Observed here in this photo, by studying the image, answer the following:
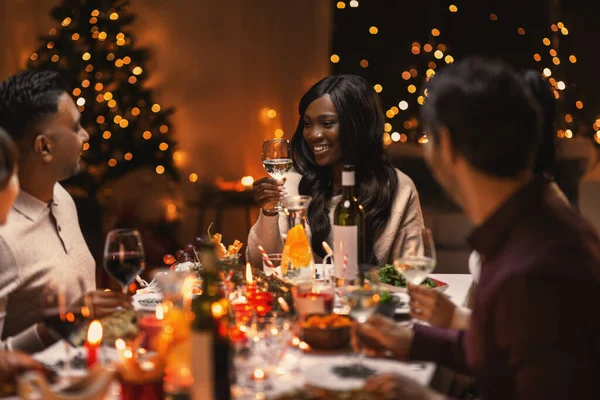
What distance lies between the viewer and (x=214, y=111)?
299 inches

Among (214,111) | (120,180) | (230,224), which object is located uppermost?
(214,111)

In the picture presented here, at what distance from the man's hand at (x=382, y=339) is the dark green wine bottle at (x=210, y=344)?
1.48ft

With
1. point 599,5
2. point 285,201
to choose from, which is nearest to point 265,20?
point 599,5

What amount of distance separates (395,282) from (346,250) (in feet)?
0.81

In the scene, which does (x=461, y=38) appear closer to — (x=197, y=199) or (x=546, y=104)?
(x=197, y=199)

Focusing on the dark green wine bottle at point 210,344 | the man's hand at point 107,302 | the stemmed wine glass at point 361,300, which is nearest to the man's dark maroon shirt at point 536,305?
the stemmed wine glass at point 361,300

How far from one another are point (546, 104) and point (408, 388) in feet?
→ 3.57

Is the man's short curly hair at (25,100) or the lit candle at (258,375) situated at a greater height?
the man's short curly hair at (25,100)

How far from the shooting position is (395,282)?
2.48 metres

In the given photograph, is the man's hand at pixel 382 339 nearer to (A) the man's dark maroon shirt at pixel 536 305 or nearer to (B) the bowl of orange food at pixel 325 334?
(B) the bowl of orange food at pixel 325 334

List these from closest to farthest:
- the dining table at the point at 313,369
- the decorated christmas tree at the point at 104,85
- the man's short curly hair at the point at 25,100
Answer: the dining table at the point at 313,369
the man's short curly hair at the point at 25,100
the decorated christmas tree at the point at 104,85

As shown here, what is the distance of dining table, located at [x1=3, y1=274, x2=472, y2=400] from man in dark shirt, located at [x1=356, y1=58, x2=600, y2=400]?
137 mm

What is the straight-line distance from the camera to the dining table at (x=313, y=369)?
60.2 inches

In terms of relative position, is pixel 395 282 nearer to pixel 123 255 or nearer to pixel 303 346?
pixel 303 346
